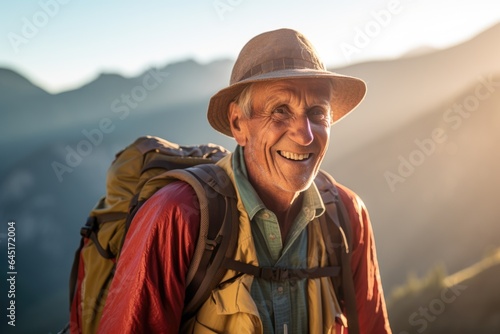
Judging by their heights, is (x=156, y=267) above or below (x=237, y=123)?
below

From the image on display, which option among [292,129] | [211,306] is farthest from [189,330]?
[292,129]

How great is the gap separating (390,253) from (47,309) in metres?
8.80

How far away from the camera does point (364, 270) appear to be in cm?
322

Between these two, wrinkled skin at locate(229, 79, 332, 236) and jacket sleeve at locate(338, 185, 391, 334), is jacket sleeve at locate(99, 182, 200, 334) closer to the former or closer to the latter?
wrinkled skin at locate(229, 79, 332, 236)

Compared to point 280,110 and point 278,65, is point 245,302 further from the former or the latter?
point 278,65

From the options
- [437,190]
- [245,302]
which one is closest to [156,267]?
[245,302]

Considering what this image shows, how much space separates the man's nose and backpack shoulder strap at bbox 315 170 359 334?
1.62 feet

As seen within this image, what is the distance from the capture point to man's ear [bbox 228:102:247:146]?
2.91 metres

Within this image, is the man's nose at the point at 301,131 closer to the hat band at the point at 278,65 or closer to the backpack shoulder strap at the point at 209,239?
Result: the hat band at the point at 278,65

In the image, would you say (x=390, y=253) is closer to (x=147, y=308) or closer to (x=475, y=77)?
(x=475, y=77)

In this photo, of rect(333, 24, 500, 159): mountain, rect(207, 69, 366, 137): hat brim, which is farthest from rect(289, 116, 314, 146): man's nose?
rect(333, 24, 500, 159): mountain

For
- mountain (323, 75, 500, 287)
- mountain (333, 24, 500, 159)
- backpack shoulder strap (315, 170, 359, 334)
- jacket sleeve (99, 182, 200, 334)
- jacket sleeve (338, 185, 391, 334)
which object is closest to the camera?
jacket sleeve (99, 182, 200, 334)

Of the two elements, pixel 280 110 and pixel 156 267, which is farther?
pixel 280 110

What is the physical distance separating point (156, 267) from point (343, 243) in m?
1.12
